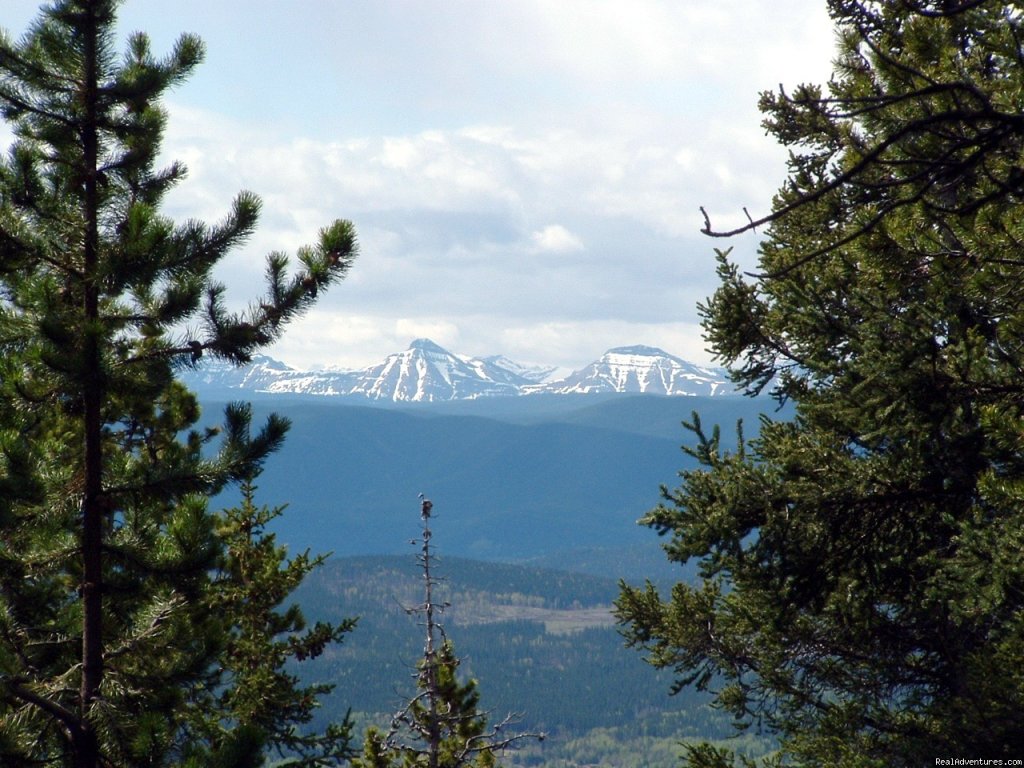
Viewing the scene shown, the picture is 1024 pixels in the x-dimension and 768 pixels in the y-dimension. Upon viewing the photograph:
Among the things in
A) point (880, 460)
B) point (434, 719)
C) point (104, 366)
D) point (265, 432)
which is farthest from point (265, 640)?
point (880, 460)

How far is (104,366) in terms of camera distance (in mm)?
7672

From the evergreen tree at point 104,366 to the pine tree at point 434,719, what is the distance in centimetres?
617

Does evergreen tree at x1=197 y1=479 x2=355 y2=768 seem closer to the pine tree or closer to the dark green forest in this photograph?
the pine tree

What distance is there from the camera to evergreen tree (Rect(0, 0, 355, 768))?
7.60 meters

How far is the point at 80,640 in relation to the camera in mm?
8625

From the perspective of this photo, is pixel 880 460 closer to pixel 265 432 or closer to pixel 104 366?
pixel 265 432

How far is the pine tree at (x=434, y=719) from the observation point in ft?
49.3

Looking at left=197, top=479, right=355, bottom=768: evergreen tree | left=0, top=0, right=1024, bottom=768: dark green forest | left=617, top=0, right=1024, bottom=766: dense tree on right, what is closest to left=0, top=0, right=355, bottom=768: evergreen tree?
left=0, top=0, right=1024, bottom=768: dark green forest

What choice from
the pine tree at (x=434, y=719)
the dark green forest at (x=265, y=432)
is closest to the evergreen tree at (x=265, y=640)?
the pine tree at (x=434, y=719)

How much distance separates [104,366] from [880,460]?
6800mm

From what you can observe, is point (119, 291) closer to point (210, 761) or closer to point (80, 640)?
point (80, 640)

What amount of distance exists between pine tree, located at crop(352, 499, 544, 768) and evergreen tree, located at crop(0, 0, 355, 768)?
6.17 metres

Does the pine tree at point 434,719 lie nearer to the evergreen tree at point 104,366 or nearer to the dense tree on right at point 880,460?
the dense tree on right at point 880,460

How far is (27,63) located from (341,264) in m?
3.29
